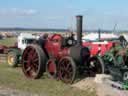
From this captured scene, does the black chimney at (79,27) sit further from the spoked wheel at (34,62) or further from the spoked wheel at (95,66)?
the spoked wheel at (34,62)

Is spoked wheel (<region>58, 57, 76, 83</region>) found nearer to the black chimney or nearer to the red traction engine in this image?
the red traction engine

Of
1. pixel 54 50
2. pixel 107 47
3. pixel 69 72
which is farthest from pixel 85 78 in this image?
pixel 107 47

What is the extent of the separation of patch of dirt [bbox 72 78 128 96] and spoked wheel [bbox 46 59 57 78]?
1540 mm

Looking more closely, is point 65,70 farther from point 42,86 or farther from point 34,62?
point 34,62

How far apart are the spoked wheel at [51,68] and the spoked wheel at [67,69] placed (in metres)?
0.35

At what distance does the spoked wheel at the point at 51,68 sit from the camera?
1539cm

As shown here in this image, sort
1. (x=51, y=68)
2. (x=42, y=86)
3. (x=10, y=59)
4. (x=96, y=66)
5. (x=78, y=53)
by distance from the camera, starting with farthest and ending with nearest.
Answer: (x=10, y=59) → (x=96, y=66) → (x=51, y=68) → (x=78, y=53) → (x=42, y=86)

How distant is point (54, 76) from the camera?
15.5 m

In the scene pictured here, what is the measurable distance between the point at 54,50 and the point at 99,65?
1.92 meters

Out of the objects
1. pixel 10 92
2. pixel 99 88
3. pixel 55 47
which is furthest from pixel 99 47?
pixel 10 92

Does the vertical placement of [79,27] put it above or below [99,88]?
above

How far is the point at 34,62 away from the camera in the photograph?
16203 millimetres

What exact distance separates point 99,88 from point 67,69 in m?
2.53

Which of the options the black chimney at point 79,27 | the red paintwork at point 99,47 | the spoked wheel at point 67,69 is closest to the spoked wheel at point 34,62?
the spoked wheel at point 67,69
